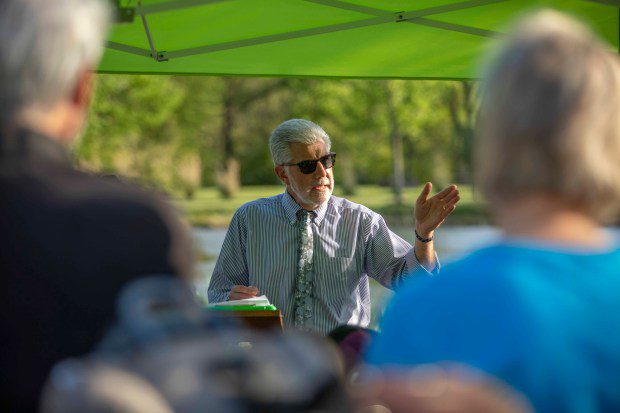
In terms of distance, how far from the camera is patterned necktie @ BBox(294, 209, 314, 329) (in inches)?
190

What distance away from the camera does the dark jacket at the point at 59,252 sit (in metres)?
1.51

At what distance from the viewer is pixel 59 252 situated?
1.52 m

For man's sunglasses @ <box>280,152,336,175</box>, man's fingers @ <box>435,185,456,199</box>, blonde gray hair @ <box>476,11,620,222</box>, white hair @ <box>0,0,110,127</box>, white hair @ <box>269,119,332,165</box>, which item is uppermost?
white hair @ <box>0,0,110,127</box>

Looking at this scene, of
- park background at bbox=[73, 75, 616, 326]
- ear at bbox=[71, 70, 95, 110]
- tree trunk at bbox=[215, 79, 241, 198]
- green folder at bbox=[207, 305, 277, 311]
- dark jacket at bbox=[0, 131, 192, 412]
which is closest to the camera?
dark jacket at bbox=[0, 131, 192, 412]

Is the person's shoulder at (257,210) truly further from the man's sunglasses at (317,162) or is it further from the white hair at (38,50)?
the white hair at (38,50)

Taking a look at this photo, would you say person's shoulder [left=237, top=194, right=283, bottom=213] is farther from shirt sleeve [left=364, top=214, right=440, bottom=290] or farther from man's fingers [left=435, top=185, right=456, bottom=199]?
man's fingers [left=435, top=185, right=456, bottom=199]

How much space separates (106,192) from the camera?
1534 mm

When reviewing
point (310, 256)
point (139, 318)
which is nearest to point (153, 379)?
point (139, 318)

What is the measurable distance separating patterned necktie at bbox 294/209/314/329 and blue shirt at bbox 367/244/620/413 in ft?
11.3

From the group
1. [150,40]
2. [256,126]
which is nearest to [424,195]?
[150,40]

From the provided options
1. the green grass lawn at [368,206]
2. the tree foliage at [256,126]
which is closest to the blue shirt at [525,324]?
the tree foliage at [256,126]

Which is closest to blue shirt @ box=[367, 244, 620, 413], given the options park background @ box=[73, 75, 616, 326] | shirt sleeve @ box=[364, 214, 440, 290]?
shirt sleeve @ box=[364, 214, 440, 290]

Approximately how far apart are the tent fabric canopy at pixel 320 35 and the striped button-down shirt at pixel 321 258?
83 cm

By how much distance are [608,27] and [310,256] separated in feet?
6.10
